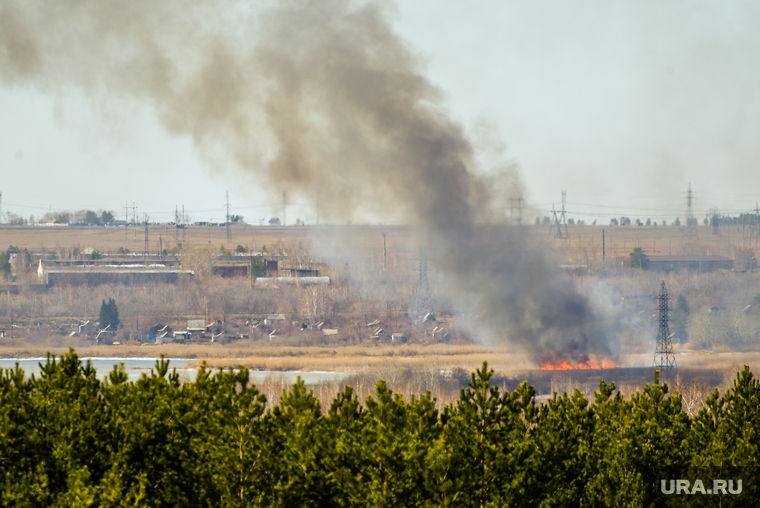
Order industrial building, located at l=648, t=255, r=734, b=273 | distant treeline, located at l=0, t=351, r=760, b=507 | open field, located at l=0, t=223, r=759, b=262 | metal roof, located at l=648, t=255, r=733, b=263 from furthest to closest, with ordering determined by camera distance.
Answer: open field, located at l=0, t=223, r=759, b=262, metal roof, located at l=648, t=255, r=733, b=263, industrial building, located at l=648, t=255, r=734, b=273, distant treeline, located at l=0, t=351, r=760, b=507

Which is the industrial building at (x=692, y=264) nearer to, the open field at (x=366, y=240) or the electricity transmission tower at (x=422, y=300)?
the open field at (x=366, y=240)

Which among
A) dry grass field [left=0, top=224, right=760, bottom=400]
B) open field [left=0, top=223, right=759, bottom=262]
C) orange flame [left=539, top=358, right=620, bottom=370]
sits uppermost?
open field [left=0, top=223, right=759, bottom=262]

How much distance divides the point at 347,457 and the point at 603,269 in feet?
372

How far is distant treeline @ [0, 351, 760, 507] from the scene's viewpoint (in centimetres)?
1370

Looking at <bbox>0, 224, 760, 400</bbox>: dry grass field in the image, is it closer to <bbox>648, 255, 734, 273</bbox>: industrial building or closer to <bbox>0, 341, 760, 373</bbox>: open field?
<bbox>0, 341, 760, 373</bbox>: open field

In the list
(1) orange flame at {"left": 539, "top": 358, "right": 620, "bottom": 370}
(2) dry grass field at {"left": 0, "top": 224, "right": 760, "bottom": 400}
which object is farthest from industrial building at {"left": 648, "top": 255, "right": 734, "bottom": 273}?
(1) orange flame at {"left": 539, "top": 358, "right": 620, "bottom": 370}

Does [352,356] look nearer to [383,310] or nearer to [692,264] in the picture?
[383,310]

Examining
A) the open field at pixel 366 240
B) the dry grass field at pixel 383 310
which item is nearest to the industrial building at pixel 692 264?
the dry grass field at pixel 383 310

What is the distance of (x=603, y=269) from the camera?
12200 centimetres

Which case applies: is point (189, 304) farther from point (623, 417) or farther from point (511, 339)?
point (623, 417)

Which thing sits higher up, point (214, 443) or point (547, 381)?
point (214, 443)

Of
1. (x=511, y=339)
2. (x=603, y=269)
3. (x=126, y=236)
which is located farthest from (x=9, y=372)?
(x=126, y=236)

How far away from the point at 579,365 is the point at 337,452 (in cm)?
5997

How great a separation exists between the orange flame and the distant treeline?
55359 millimetres
